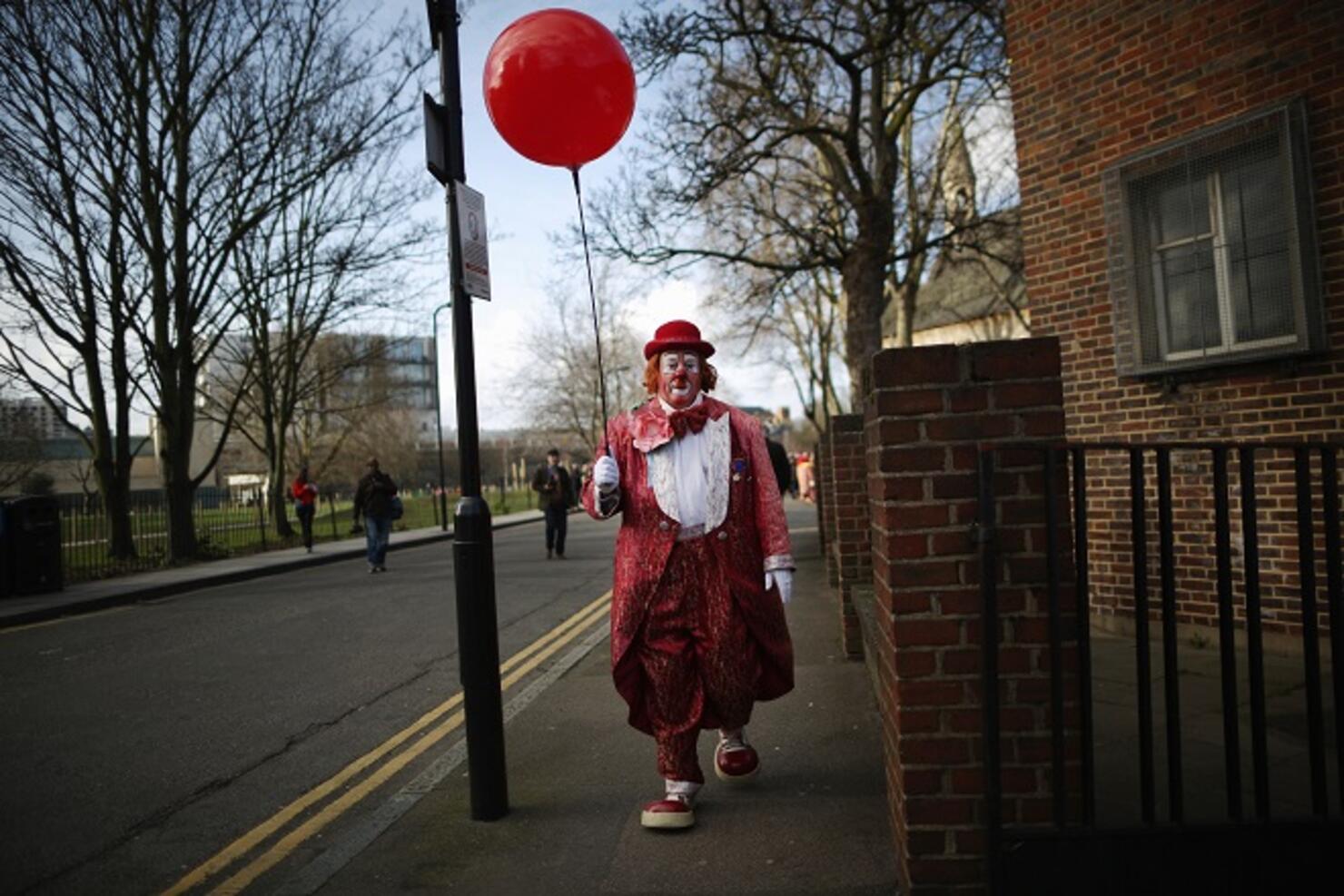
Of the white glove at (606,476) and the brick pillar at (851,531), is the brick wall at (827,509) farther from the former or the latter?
the white glove at (606,476)

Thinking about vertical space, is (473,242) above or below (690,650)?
above

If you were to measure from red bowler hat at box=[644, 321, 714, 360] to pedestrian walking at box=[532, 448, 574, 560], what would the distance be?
11667mm

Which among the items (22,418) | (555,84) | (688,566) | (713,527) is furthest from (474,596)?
(22,418)

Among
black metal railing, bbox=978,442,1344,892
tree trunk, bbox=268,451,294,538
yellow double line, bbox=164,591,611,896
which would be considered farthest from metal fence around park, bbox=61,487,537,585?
black metal railing, bbox=978,442,1344,892

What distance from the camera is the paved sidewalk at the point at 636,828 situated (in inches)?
116

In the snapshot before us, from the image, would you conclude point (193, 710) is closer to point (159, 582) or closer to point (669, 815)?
point (669, 815)

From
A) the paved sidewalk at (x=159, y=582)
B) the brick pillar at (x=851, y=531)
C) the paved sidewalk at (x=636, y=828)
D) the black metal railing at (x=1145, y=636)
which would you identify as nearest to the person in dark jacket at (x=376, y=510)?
the paved sidewalk at (x=159, y=582)

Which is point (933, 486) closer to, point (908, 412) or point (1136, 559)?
point (908, 412)

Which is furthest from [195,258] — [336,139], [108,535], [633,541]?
[633,541]

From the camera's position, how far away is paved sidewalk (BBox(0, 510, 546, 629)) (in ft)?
34.9

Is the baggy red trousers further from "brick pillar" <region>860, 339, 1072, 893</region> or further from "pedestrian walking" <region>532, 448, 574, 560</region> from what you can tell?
"pedestrian walking" <region>532, 448, 574, 560</region>

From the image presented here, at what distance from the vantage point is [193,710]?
568cm

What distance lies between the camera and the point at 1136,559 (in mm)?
2484

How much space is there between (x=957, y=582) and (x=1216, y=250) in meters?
4.57
